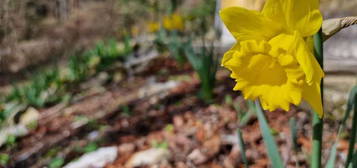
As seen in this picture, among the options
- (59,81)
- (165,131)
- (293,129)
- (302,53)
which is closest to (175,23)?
(59,81)

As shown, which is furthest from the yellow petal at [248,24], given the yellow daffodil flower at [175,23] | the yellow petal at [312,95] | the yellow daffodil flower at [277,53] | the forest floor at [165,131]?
the yellow daffodil flower at [175,23]

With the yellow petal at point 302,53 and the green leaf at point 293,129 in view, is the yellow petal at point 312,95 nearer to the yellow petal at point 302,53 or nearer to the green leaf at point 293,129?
the yellow petal at point 302,53

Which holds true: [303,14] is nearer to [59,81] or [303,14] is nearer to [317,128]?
[317,128]

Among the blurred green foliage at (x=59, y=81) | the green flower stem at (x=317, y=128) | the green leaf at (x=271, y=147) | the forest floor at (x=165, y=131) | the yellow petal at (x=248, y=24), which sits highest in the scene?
the yellow petal at (x=248, y=24)

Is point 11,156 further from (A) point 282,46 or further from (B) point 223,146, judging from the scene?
(A) point 282,46

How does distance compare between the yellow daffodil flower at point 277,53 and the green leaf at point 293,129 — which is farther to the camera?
the green leaf at point 293,129

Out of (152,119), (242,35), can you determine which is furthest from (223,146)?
(242,35)
